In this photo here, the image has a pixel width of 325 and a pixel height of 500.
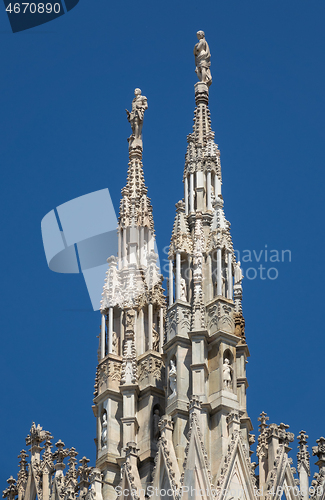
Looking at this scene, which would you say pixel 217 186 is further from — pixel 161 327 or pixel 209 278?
pixel 161 327

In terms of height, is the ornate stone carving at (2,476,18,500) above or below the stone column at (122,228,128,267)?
below

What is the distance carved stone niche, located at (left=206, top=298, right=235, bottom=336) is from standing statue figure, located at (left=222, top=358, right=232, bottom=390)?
862mm

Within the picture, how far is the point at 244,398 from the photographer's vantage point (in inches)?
1703

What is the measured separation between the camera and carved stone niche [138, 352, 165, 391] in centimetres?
4441

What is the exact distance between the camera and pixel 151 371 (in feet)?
146

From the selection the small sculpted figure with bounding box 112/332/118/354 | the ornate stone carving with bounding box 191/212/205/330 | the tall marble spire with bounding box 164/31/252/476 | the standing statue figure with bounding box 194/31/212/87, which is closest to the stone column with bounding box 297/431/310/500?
the tall marble spire with bounding box 164/31/252/476

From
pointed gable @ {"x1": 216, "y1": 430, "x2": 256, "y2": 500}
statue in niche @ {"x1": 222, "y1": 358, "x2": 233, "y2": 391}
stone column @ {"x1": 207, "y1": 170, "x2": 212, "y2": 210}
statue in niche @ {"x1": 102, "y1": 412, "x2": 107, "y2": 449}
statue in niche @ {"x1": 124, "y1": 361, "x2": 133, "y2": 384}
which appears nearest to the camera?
pointed gable @ {"x1": 216, "y1": 430, "x2": 256, "y2": 500}

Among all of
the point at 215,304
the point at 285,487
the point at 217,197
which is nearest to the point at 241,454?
the point at 285,487

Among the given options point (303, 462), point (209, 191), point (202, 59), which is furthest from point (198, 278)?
point (202, 59)

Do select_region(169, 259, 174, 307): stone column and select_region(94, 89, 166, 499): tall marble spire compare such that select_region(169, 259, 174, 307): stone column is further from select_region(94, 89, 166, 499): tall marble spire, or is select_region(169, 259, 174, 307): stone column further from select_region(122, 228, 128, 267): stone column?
select_region(122, 228, 128, 267): stone column

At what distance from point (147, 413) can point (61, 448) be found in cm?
250

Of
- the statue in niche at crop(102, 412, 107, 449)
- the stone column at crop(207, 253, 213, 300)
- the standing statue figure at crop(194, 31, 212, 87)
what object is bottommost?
the statue in niche at crop(102, 412, 107, 449)

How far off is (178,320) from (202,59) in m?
10.4

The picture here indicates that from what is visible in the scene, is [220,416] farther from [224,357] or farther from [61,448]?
[61,448]
